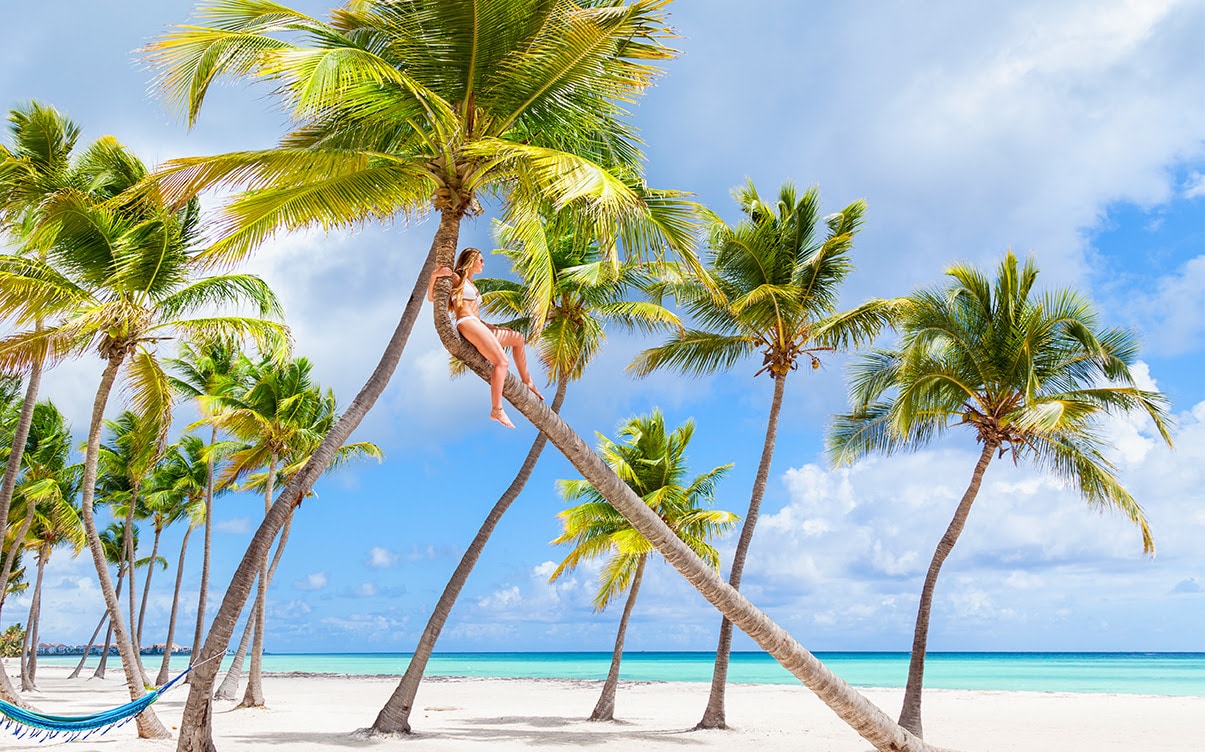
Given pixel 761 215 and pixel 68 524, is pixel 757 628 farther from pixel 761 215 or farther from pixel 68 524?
pixel 68 524

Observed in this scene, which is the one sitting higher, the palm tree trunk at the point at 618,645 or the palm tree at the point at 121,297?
the palm tree at the point at 121,297

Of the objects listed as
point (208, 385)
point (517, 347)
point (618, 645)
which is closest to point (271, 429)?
point (208, 385)

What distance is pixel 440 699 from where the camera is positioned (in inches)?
1059

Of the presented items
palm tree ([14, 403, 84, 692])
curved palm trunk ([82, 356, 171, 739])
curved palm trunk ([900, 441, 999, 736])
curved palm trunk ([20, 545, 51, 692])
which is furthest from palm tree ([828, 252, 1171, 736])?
curved palm trunk ([20, 545, 51, 692])

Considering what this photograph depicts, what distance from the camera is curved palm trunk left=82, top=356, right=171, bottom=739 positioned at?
10688mm

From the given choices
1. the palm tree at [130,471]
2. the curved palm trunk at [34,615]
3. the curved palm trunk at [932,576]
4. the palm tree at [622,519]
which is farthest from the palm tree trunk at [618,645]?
the curved palm trunk at [34,615]

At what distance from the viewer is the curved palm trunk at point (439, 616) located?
1309 cm

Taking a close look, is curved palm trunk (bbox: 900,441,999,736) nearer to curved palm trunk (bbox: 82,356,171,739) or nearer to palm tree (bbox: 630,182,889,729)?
palm tree (bbox: 630,182,889,729)

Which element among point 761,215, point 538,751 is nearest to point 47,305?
point 538,751

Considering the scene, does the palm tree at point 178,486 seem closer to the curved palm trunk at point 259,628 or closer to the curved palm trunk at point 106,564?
the curved palm trunk at point 259,628

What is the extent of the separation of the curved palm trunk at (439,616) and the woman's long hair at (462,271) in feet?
24.0

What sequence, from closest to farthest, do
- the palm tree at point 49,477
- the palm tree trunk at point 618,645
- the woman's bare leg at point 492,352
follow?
the woman's bare leg at point 492,352 < the palm tree trunk at point 618,645 < the palm tree at point 49,477

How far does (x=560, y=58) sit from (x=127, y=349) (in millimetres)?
7139

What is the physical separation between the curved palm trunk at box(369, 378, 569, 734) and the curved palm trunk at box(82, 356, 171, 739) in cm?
304
